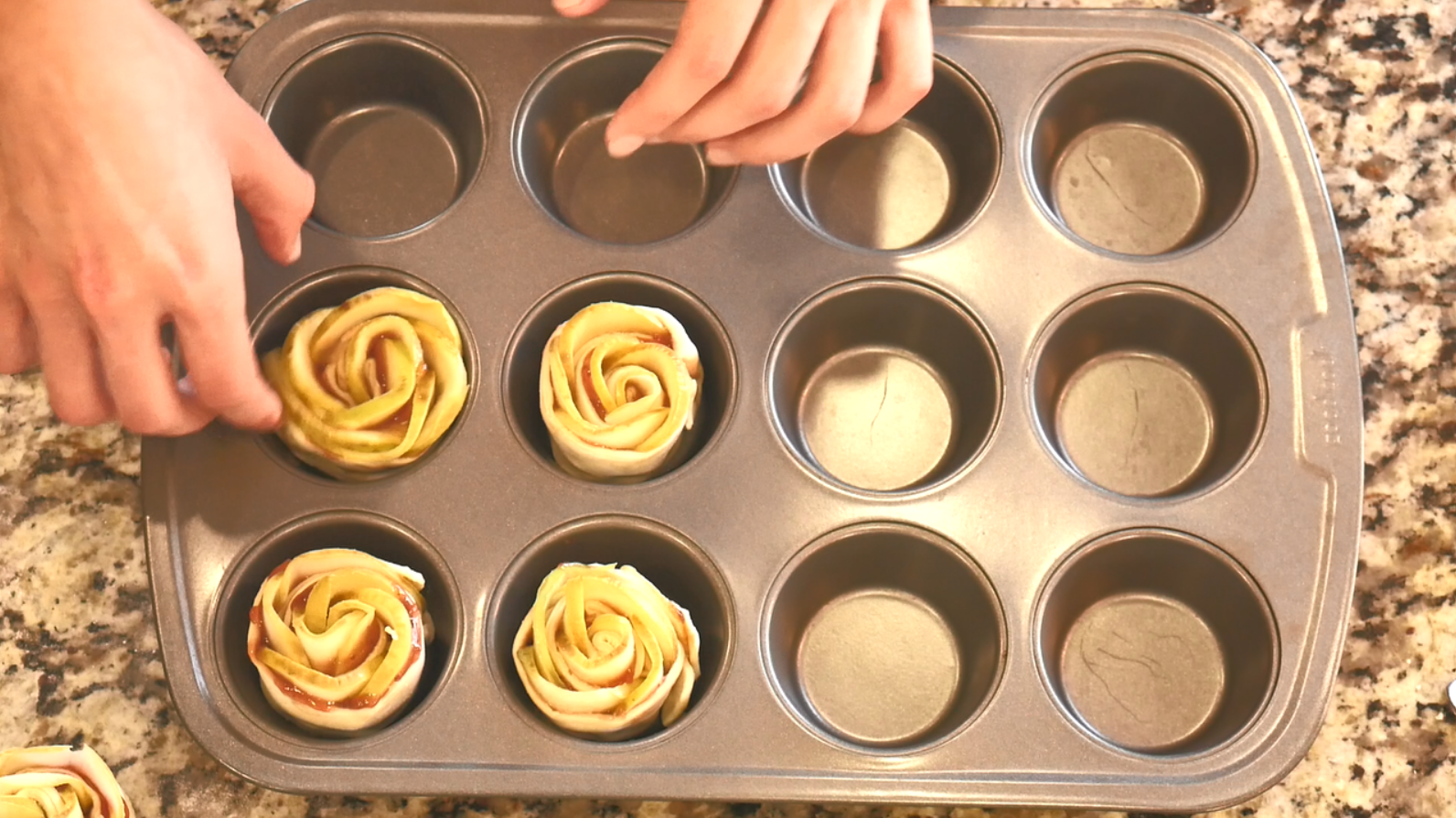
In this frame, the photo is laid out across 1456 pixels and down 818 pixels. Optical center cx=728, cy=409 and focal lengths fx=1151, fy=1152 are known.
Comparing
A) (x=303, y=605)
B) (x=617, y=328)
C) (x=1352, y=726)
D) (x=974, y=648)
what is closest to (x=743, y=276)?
(x=617, y=328)

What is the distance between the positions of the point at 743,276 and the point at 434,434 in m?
0.48

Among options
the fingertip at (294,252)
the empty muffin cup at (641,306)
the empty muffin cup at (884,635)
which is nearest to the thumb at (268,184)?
the fingertip at (294,252)

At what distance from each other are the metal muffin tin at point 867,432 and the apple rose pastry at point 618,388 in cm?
5

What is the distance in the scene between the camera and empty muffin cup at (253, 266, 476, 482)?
1553 mm

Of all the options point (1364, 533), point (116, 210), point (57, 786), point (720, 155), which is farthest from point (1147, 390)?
point (57, 786)

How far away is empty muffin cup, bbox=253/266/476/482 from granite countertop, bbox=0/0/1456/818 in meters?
0.29

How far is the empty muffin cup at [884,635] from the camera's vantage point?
5.09 ft

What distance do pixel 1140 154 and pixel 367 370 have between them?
1.26 metres

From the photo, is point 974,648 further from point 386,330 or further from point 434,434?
point 386,330

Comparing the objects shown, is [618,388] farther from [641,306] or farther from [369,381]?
[369,381]

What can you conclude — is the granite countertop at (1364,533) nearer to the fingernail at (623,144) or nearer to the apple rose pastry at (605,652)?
the apple rose pastry at (605,652)

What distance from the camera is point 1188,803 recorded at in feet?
4.59

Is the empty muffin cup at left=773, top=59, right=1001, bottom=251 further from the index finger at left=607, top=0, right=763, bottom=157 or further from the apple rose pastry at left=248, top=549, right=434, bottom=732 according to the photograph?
the apple rose pastry at left=248, top=549, right=434, bottom=732

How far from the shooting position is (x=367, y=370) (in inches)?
63.2
